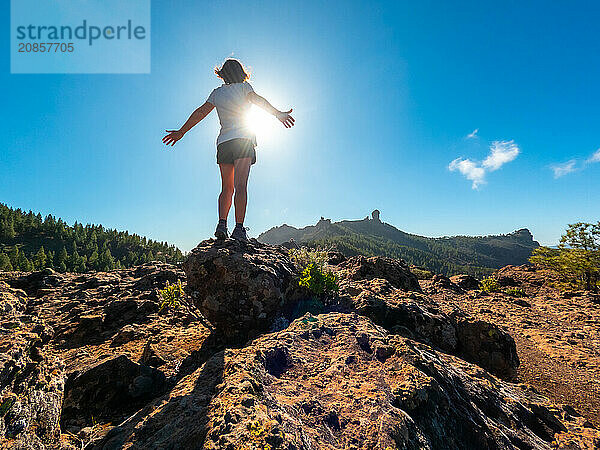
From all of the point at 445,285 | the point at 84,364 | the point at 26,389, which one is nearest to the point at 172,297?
the point at 84,364

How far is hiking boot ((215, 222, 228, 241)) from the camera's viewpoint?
466cm

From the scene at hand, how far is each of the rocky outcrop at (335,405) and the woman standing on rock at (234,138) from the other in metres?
2.74

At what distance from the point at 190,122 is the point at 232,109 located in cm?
95

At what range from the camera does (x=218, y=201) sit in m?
5.05

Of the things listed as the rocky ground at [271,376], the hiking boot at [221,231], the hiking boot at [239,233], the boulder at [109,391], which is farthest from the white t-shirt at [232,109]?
the boulder at [109,391]

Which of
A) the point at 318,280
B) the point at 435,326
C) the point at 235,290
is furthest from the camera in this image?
the point at 318,280

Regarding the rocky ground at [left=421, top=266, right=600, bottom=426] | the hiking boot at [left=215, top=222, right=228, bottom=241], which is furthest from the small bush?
the rocky ground at [left=421, top=266, right=600, bottom=426]

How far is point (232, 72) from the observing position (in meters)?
5.42

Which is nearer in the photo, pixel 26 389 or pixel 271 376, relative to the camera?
pixel 26 389

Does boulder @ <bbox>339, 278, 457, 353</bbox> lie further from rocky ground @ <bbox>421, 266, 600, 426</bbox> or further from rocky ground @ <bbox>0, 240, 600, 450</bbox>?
rocky ground @ <bbox>421, 266, 600, 426</bbox>

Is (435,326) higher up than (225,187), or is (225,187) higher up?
(225,187)

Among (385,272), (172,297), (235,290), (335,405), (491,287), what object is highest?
(235,290)

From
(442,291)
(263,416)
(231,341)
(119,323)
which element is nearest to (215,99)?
(231,341)

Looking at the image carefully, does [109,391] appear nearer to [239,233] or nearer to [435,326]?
[239,233]
